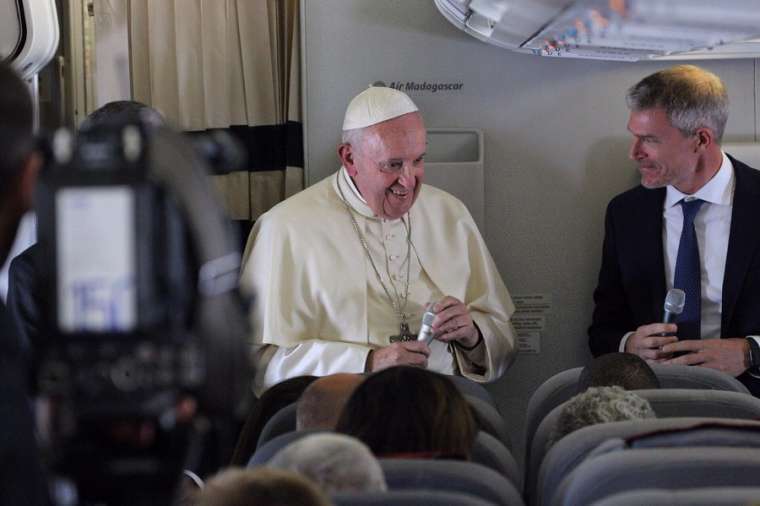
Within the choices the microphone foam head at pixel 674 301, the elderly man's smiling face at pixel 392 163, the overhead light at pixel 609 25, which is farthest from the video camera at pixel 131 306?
the elderly man's smiling face at pixel 392 163

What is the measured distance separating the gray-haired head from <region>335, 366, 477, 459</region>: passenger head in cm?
266

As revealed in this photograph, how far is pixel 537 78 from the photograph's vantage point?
220 inches

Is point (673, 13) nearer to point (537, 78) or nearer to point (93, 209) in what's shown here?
point (537, 78)

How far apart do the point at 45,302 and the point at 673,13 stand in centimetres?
325

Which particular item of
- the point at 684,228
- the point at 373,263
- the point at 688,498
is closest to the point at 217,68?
the point at 373,263

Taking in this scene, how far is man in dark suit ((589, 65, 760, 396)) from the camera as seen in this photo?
16.6 ft

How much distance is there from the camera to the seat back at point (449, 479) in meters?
2.47

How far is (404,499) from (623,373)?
1.73 meters

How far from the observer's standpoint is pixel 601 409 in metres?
3.24

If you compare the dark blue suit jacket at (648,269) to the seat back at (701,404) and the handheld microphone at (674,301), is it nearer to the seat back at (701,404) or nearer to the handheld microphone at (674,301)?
the handheld microphone at (674,301)

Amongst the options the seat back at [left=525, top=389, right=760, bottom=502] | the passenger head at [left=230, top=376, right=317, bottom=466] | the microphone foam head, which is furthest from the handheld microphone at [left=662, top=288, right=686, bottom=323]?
the passenger head at [left=230, top=376, right=317, bottom=466]

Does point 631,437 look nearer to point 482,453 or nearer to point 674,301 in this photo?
point 482,453

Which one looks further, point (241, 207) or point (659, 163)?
point (241, 207)

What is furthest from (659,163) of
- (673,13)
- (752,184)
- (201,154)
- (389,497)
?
(201,154)
